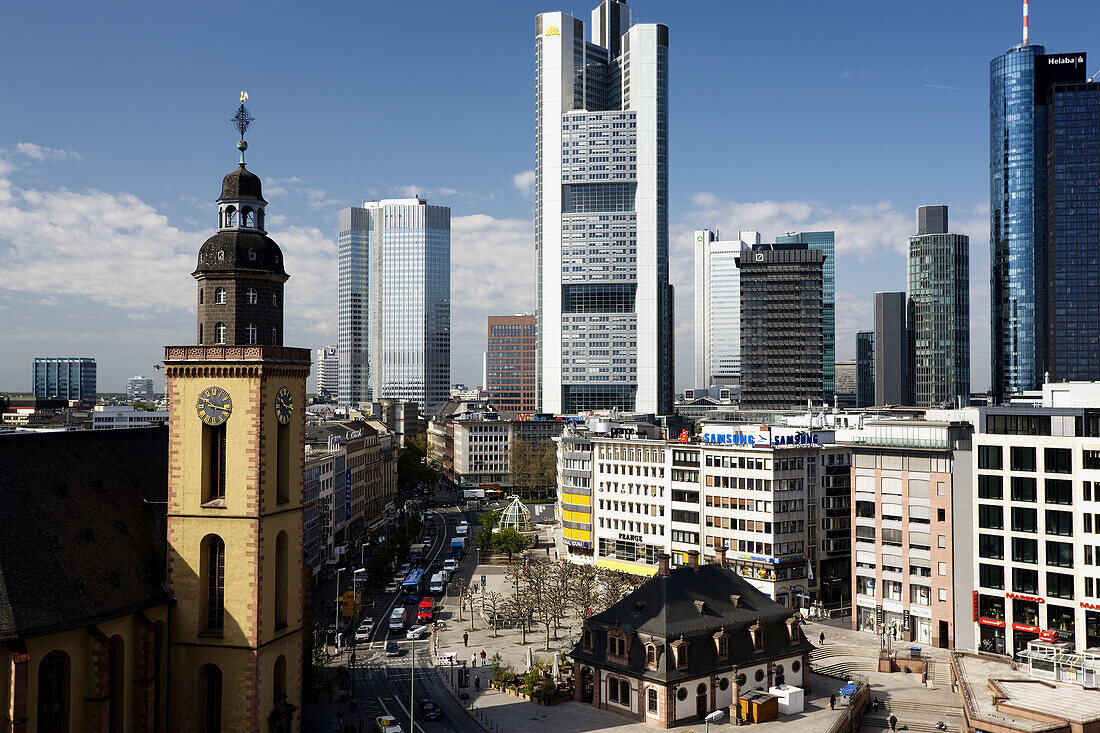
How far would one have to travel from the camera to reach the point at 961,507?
107 metres

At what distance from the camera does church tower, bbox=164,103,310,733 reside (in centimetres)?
6153

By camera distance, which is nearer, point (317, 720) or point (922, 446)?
point (317, 720)

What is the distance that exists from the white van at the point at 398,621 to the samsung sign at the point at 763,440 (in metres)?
48.4

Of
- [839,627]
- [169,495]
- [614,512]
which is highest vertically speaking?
[169,495]

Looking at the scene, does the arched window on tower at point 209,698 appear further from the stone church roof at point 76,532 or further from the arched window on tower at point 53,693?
the arched window on tower at point 53,693

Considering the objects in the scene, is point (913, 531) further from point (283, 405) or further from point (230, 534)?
point (230, 534)

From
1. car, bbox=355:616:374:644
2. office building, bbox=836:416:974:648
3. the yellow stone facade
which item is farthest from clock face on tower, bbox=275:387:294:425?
office building, bbox=836:416:974:648

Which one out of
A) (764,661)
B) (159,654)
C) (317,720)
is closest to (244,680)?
(159,654)

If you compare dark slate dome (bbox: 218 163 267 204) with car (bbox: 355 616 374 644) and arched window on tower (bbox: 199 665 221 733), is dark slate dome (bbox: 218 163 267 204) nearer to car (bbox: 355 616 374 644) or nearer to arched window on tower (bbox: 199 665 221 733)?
arched window on tower (bbox: 199 665 221 733)

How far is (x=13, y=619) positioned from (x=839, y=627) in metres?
93.7

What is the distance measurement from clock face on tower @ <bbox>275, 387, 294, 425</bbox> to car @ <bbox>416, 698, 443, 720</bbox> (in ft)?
102

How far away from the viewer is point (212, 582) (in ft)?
206

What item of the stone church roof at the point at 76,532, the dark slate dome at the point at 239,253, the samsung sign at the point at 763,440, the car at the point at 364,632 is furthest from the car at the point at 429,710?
the samsung sign at the point at 763,440

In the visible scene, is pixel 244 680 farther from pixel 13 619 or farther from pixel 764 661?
pixel 764 661
